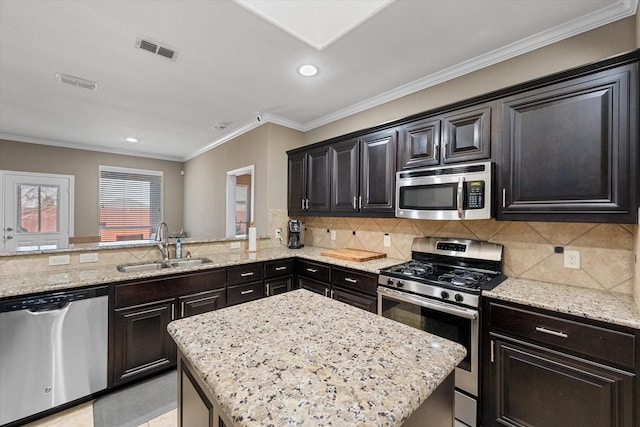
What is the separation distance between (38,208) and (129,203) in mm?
1391

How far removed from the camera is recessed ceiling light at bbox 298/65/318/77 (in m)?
2.52

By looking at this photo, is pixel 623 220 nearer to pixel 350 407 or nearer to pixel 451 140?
pixel 451 140

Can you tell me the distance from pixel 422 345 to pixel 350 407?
47 centimetres

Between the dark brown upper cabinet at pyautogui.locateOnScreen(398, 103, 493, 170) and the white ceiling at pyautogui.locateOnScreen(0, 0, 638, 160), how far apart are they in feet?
1.85

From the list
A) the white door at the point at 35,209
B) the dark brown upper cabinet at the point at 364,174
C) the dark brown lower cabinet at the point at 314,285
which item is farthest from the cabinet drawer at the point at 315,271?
the white door at the point at 35,209

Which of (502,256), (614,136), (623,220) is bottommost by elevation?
(502,256)

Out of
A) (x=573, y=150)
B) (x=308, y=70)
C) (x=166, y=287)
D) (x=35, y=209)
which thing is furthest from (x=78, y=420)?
(x=35, y=209)

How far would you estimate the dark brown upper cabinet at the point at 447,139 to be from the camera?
6.70ft

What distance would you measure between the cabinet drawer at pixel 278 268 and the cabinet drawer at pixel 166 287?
467 mm

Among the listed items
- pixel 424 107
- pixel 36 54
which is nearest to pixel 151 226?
pixel 36 54

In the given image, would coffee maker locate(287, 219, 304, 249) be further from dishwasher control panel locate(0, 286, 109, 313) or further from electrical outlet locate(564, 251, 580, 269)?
electrical outlet locate(564, 251, 580, 269)

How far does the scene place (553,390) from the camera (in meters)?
1.51

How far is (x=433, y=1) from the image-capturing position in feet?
5.67

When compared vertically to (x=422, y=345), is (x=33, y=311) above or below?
below
